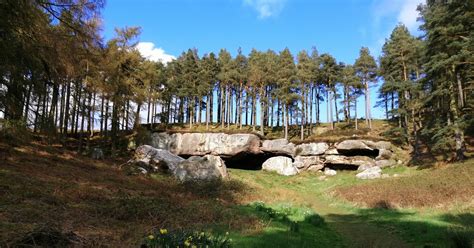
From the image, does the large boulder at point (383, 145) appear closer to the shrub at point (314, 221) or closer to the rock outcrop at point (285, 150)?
the rock outcrop at point (285, 150)

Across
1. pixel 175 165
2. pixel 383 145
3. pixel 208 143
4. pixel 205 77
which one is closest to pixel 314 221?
pixel 175 165

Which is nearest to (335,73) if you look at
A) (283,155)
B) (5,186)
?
(283,155)

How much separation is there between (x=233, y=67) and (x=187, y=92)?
9445mm

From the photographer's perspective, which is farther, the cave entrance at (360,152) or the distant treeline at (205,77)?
the cave entrance at (360,152)

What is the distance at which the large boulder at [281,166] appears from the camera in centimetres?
4022

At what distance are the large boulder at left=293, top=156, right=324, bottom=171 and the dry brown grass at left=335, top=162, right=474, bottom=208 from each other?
17961 millimetres

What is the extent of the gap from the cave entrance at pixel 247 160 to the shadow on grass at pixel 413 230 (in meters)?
29.0

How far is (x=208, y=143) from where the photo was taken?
44500 mm

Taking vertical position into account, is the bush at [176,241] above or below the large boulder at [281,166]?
above

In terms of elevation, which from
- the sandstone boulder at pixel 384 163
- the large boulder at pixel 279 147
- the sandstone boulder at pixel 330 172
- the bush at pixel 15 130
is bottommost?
the sandstone boulder at pixel 330 172

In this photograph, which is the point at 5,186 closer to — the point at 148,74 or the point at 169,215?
the point at 169,215

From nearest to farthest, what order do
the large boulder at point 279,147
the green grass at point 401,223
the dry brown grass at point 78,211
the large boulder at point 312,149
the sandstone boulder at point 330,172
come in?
the dry brown grass at point 78,211
the green grass at point 401,223
the sandstone boulder at point 330,172
the large boulder at point 312,149
the large boulder at point 279,147

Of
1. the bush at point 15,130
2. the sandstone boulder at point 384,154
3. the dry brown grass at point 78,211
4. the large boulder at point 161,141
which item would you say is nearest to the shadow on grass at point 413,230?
the dry brown grass at point 78,211

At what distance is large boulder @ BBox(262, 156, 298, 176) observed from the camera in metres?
40.2
